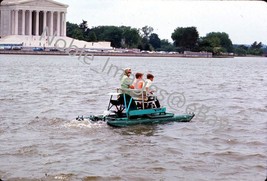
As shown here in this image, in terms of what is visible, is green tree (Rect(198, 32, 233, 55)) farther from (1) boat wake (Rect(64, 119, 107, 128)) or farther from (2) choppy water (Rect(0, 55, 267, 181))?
(1) boat wake (Rect(64, 119, 107, 128))

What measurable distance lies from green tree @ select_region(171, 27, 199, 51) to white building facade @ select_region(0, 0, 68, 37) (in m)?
23.7

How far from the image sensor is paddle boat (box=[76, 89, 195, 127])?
15078mm

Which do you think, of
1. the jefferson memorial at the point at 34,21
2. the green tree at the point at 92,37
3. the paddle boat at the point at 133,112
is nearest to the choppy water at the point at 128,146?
the paddle boat at the point at 133,112

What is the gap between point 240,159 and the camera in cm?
1207

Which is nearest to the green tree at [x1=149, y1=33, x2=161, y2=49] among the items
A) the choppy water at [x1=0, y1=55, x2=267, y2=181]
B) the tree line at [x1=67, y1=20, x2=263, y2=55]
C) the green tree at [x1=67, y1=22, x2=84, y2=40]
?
the tree line at [x1=67, y1=20, x2=263, y2=55]

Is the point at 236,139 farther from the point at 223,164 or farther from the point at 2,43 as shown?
the point at 2,43

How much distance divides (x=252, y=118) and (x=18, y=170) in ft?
34.0

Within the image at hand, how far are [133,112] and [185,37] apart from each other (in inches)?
4343

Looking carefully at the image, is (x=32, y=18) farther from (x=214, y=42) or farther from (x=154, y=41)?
(x=214, y=42)

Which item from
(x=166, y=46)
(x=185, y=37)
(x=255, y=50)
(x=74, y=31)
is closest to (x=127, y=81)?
(x=74, y=31)

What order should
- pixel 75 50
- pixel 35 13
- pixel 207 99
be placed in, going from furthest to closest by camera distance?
pixel 35 13 → pixel 75 50 → pixel 207 99

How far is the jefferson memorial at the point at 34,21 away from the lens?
10850 cm

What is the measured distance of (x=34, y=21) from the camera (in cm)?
11250

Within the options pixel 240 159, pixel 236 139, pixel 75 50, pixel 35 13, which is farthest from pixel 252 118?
pixel 35 13
